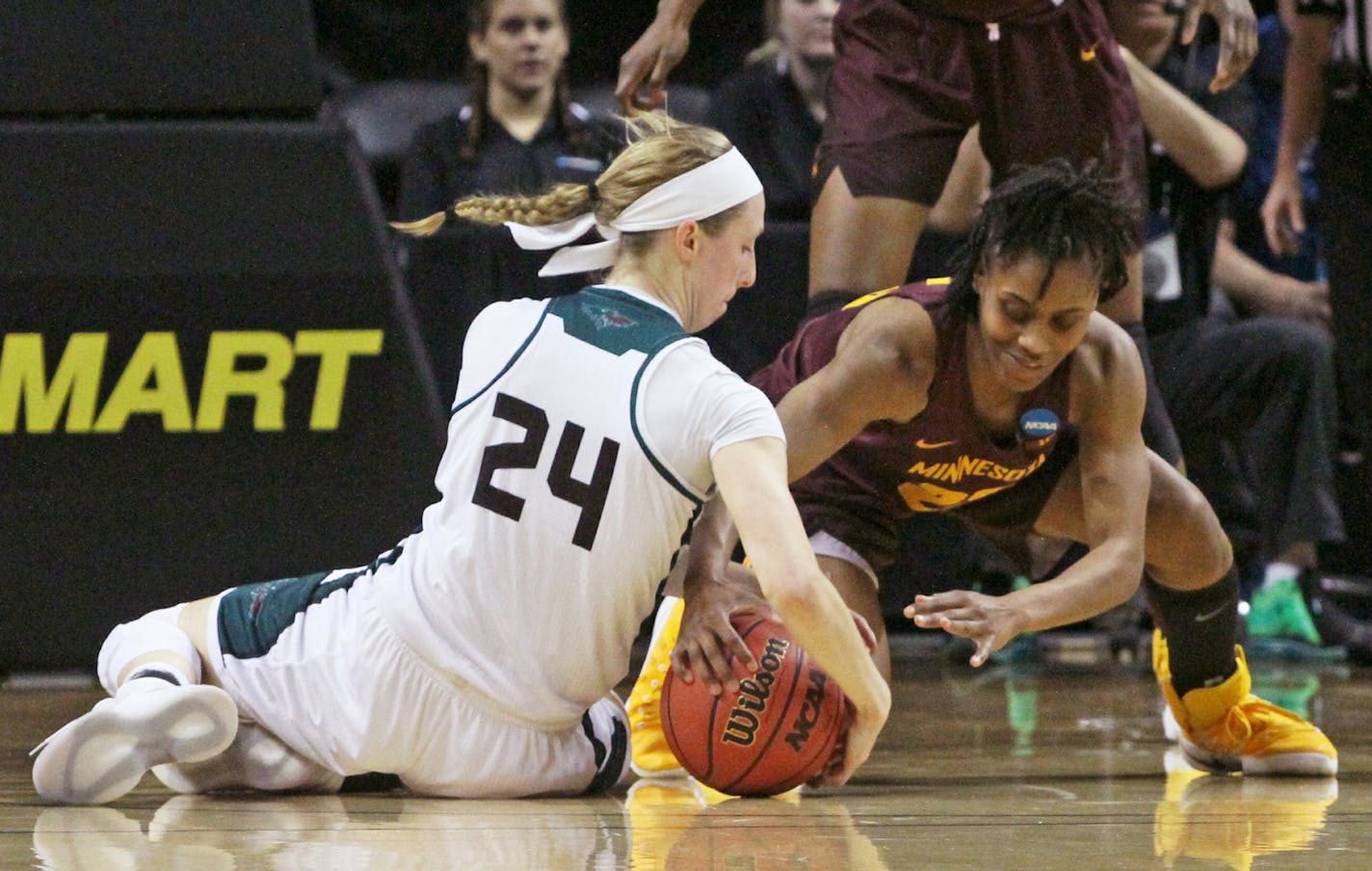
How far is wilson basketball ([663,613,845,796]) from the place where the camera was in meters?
2.71

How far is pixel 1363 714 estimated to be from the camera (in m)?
4.01

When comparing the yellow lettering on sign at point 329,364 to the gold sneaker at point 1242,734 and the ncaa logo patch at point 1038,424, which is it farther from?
the gold sneaker at point 1242,734

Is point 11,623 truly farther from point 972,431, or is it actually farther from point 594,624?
point 972,431

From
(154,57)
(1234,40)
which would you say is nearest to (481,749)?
(1234,40)

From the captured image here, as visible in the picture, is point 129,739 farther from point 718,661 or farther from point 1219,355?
point 1219,355

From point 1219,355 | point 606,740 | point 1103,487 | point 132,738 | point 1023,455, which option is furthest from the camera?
point 1219,355

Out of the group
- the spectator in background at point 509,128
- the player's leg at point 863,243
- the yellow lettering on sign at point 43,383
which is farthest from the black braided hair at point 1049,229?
the spectator in background at point 509,128

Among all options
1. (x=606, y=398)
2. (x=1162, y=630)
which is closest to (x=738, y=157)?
(x=606, y=398)

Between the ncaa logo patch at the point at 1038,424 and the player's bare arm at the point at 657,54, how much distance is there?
91cm

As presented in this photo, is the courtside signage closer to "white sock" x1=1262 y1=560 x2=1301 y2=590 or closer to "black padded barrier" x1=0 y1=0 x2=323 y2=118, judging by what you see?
"black padded barrier" x1=0 y1=0 x2=323 y2=118

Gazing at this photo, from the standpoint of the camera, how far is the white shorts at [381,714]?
108 inches

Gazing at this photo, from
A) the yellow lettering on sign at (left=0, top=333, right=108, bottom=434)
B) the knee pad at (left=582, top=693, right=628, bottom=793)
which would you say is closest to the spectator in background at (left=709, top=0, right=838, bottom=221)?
the yellow lettering on sign at (left=0, top=333, right=108, bottom=434)

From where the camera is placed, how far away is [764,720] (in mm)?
2717

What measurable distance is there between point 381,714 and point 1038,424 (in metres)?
1.13
